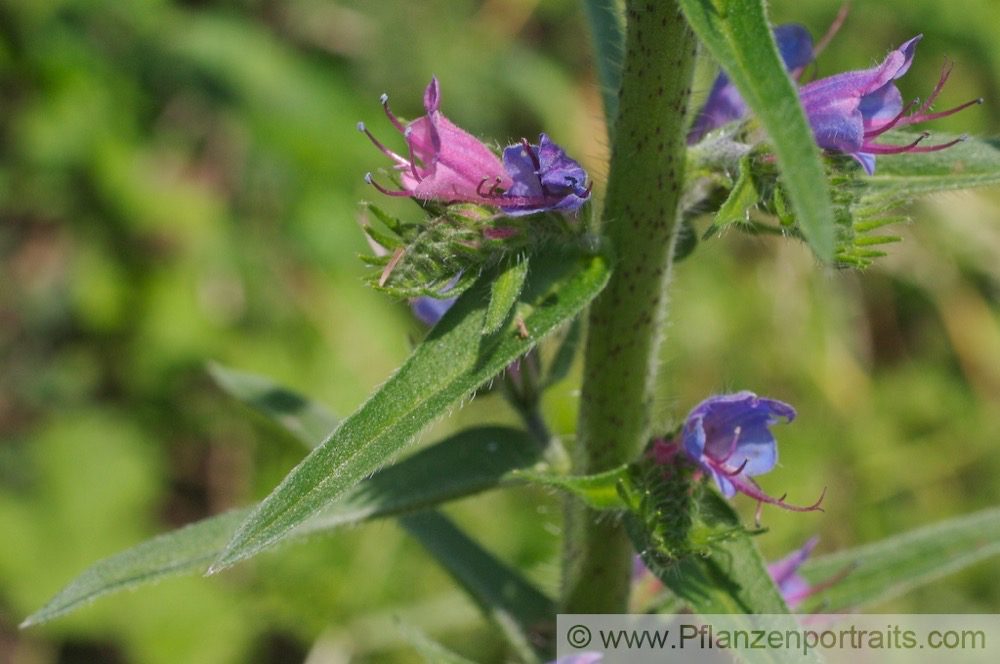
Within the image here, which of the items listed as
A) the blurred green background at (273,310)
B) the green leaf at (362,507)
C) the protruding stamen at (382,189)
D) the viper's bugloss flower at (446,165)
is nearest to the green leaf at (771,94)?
the viper's bugloss flower at (446,165)

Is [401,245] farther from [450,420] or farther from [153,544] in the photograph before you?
[450,420]

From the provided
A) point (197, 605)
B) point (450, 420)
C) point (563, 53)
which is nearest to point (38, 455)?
point (197, 605)

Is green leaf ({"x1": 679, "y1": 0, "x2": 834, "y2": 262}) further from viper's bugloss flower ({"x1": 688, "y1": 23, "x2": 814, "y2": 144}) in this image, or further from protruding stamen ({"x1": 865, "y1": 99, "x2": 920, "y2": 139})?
viper's bugloss flower ({"x1": 688, "y1": 23, "x2": 814, "y2": 144})

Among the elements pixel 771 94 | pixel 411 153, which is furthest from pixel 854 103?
pixel 411 153

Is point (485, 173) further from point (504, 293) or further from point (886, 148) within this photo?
point (886, 148)

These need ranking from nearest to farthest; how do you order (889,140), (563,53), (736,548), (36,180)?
(736,548) → (889,140) → (36,180) → (563,53)

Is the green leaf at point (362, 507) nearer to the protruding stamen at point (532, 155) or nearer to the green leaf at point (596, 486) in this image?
the green leaf at point (596, 486)

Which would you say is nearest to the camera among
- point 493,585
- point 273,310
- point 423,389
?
point 423,389
